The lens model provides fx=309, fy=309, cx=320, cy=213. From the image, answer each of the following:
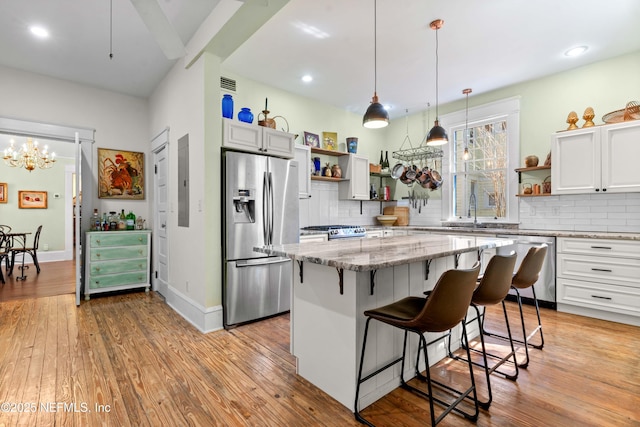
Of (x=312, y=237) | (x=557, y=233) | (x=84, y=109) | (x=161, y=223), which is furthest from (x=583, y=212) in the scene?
(x=84, y=109)

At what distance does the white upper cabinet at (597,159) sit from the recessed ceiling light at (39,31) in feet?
19.0

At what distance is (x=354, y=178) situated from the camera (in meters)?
5.22

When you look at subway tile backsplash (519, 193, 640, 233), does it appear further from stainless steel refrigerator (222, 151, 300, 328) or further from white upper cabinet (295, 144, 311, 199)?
stainless steel refrigerator (222, 151, 300, 328)

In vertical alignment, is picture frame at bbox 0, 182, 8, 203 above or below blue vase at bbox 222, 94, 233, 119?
below

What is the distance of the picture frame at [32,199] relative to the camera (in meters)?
7.03

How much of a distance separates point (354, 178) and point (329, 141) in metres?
0.74

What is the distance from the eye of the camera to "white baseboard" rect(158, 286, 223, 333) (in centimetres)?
304

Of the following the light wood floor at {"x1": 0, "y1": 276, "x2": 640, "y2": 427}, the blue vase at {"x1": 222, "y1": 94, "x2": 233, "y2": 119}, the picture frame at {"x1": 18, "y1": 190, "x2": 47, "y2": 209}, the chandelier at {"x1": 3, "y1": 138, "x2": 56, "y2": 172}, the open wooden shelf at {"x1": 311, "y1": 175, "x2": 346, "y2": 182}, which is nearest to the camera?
the light wood floor at {"x1": 0, "y1": 276, "x2": 640, "y2": 427}

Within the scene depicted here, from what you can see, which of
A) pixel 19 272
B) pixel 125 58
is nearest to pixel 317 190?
pixel 125 58

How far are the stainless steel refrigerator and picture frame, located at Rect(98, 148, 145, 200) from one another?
8.24 ft

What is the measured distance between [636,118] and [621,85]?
0.64 meters

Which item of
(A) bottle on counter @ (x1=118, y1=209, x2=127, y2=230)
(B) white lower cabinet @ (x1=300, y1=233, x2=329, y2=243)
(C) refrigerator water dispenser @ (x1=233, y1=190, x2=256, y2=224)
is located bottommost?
(B) white lower cabinet @ (x1=300, y1=233, x2=329, y2=243)

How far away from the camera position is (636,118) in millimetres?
3318

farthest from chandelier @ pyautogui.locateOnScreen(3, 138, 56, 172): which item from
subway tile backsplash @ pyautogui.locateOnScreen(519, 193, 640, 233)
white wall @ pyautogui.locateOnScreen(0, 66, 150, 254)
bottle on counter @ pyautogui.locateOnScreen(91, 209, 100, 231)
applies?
subway tile backsplash @ pyautogui.locateOnScreen(519, 193, 640, 233)
